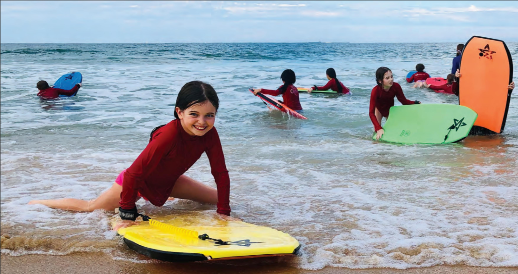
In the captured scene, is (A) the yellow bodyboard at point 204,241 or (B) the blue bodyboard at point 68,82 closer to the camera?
(A) the yellow bodyboard at point 204,241

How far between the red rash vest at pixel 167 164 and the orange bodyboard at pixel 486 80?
16.5 ft

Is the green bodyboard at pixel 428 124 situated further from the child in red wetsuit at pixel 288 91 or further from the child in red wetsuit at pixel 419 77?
the child in red wetsuit at pixel 419 77

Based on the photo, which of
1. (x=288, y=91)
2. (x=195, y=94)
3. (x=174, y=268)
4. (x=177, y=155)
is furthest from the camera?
(x=288, y=91)

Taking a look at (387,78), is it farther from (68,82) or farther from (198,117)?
(68,82)

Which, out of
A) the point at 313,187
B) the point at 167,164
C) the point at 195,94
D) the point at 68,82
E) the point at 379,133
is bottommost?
the point at 313,187

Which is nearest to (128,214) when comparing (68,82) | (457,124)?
(457,124)

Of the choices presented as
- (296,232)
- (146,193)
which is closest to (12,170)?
(146,193)

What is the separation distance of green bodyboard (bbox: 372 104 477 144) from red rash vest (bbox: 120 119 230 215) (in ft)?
12.8

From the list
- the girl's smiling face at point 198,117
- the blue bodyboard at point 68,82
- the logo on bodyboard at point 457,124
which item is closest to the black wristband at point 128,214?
the girl's smiling face at point 198,117

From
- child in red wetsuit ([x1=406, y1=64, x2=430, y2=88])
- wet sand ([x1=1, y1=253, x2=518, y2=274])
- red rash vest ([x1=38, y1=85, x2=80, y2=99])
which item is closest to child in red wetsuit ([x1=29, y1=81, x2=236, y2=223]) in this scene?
wet sand ([x1=1, y1=253, x2=518, y2=274])

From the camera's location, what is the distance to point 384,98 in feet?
23.6

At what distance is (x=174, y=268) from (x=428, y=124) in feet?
16.4

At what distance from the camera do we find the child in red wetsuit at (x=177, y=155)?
311cm

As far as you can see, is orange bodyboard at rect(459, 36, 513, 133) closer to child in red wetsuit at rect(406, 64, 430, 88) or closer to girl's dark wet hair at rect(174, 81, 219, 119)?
girl's dark wet hair at rect(174, 81, 219, 119)
